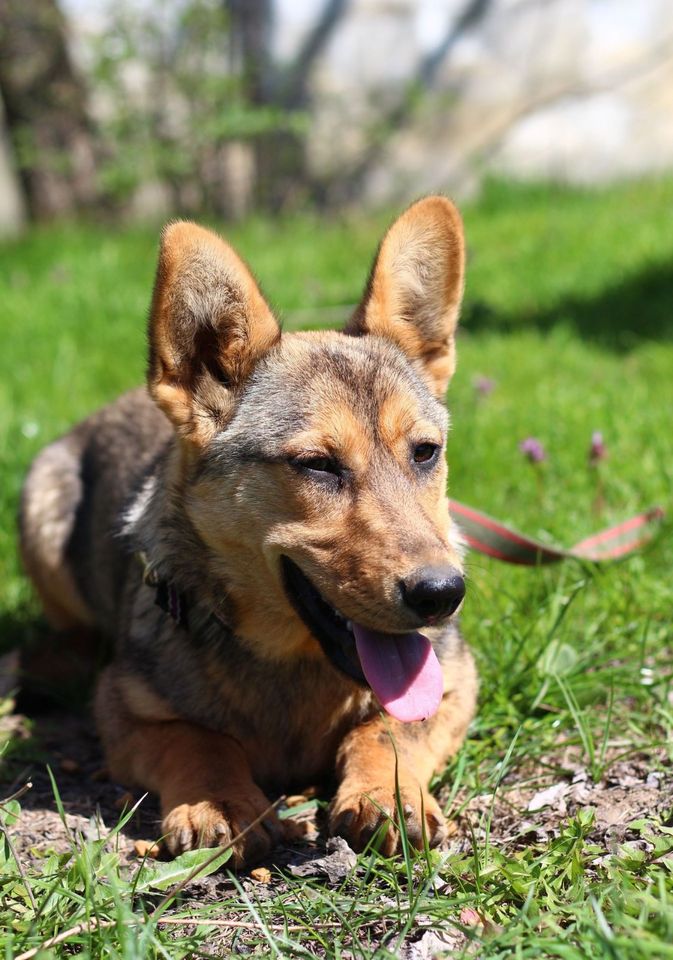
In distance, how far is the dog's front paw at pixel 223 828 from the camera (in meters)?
2.77

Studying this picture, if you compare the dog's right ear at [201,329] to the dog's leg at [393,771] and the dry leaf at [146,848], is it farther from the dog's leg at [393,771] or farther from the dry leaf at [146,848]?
the dry leaf at [146,848]

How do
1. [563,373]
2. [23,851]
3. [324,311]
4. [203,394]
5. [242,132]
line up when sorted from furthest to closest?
[242,132] < [324,311] < [563,373] < [203,394] < [23,851]

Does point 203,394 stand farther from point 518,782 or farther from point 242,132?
point 242,132

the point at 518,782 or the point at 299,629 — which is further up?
the point at 299,629

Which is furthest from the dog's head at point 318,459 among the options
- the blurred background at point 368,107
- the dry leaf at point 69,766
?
the blurred background at point 368,107

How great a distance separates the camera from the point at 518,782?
124 inches

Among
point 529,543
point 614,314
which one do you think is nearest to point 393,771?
point 529,543

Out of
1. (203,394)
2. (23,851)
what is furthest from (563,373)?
(23,851)

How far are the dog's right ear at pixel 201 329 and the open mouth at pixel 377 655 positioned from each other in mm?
623

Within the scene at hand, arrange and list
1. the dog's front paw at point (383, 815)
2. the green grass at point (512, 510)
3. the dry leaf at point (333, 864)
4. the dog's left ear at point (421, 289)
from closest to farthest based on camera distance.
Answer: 1. the green grass at point (512, 510)
2. the dry leaf at point (333, 864)
3. the dog's front paw at point (383, 815)
4. the dog's left ear at point (421, 289)

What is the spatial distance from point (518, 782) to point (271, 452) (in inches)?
48.8

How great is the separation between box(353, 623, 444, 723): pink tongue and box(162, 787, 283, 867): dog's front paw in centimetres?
47

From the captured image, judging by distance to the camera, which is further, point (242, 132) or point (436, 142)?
point (436, 142)

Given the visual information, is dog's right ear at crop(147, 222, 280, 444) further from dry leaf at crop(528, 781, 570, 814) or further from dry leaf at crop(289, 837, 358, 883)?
dry leaf at crop(528, 781, 570, 814)
